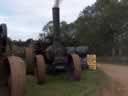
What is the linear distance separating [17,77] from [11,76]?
0.58 feet

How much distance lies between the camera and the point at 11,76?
967 cm

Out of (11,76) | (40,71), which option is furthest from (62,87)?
(11,76)

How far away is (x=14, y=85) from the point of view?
945 cm

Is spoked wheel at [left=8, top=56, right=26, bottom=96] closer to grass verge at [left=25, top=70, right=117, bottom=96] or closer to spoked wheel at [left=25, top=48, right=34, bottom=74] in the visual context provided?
grass verge at [left=25, top=70, right=117, bottom=96]

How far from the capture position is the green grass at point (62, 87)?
15.8 metres

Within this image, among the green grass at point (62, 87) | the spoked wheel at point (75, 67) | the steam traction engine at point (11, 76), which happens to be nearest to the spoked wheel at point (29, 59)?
the green grass at point (62, 87)

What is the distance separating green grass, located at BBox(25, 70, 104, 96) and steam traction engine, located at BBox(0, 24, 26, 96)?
409 centimetres

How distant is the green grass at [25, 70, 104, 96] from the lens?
624 inches

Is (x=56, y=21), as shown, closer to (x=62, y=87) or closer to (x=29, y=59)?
(x=29, y=59)

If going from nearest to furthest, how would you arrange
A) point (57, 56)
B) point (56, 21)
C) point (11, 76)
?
point (11, 76)
point (57, 56)
point (56, 21)

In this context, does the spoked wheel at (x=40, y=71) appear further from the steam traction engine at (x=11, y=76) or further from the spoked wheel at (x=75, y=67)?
the steam traction engine at (x=11, y=76)

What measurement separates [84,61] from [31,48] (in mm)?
5172

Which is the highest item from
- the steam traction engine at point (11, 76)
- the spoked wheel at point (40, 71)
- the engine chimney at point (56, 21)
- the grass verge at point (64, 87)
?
the engine chimney at point (56, 21)

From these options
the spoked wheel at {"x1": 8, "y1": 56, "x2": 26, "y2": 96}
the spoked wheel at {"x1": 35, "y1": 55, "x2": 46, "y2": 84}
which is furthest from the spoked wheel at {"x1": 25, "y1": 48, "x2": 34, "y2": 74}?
the spoked wheel at {"x1": 8, "y1": 56, "x2": 26, "y2": 96}
